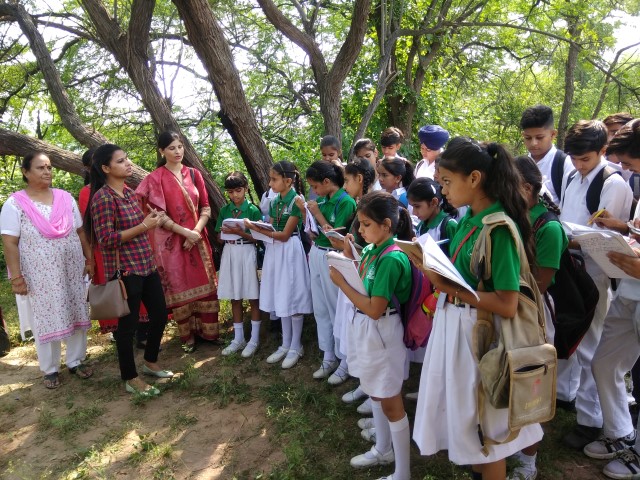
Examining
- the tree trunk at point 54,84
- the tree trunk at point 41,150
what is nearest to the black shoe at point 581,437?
the tree trunk at point 41,150

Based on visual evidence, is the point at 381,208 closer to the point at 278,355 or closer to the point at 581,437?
the point at 581,437

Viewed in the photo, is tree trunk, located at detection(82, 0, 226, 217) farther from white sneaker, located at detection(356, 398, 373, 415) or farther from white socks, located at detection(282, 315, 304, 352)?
white sneaker, located at detection(356, 398, 373, 415)

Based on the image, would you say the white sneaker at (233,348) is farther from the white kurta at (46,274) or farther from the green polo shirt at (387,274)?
the green polo shirt at (387,274)

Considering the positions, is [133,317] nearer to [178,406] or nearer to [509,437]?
[178,406]

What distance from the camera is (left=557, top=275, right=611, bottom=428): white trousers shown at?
273 centimetres

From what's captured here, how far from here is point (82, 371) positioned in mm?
4258

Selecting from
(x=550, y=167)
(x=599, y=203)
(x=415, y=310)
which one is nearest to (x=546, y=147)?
(x=550, y=167)

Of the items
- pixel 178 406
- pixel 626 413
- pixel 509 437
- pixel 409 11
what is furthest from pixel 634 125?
pixel 409 11

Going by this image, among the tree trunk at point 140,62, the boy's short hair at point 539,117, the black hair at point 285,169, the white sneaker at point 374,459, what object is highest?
the tree trunk at point 140,62

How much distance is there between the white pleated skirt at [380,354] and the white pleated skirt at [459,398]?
434 mm

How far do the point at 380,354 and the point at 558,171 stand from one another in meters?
1.77

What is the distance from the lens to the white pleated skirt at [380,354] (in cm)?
244

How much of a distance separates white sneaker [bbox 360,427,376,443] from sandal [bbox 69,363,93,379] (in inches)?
104

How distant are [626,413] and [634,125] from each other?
1535 mm
